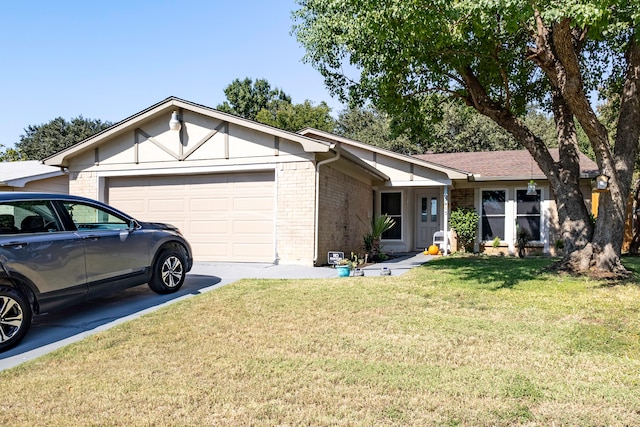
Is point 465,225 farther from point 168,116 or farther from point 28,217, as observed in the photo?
point 28,217

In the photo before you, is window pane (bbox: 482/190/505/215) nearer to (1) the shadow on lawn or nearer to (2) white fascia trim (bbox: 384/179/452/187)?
(2) white fascia trim (bbox: 384/179/452/187)

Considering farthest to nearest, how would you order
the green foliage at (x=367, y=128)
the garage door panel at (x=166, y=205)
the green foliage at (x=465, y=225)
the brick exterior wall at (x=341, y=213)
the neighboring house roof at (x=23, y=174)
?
the green foliage at (x=367, y=128) < the green foliage at (x=465, y=225) < the neighboring house roof at (x=23, y=174) < the garage door panel at (x=166, y=205) < the brick exterior wall at (x=341, y=213)

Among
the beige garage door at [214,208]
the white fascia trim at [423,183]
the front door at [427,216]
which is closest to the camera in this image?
the beige garage door at [214,208]

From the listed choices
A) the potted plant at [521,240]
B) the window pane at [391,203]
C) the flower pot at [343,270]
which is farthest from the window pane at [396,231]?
the flower pot at [343,270]

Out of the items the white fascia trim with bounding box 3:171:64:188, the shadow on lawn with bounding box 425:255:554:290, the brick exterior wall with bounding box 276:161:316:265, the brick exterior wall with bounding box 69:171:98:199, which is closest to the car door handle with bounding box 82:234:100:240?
the brick exterior wall with bounding box 276:161:316:265

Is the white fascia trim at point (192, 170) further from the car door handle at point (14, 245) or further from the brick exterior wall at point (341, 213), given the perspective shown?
the car door handle at point (14, 245)

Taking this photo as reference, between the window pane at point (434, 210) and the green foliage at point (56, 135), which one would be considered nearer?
the window pane at point (434, 210)

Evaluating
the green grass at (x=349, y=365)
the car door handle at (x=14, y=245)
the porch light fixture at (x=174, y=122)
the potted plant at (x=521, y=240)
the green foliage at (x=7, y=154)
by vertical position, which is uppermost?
the green foliage at (x=7, y=154)

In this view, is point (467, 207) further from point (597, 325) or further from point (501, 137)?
point (501, 137)

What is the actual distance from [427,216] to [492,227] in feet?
8.66

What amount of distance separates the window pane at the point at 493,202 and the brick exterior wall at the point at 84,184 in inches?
487

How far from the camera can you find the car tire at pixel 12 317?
15.5 ft

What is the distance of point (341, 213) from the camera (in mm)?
11891

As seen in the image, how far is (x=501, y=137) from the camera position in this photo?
32.2 meters
